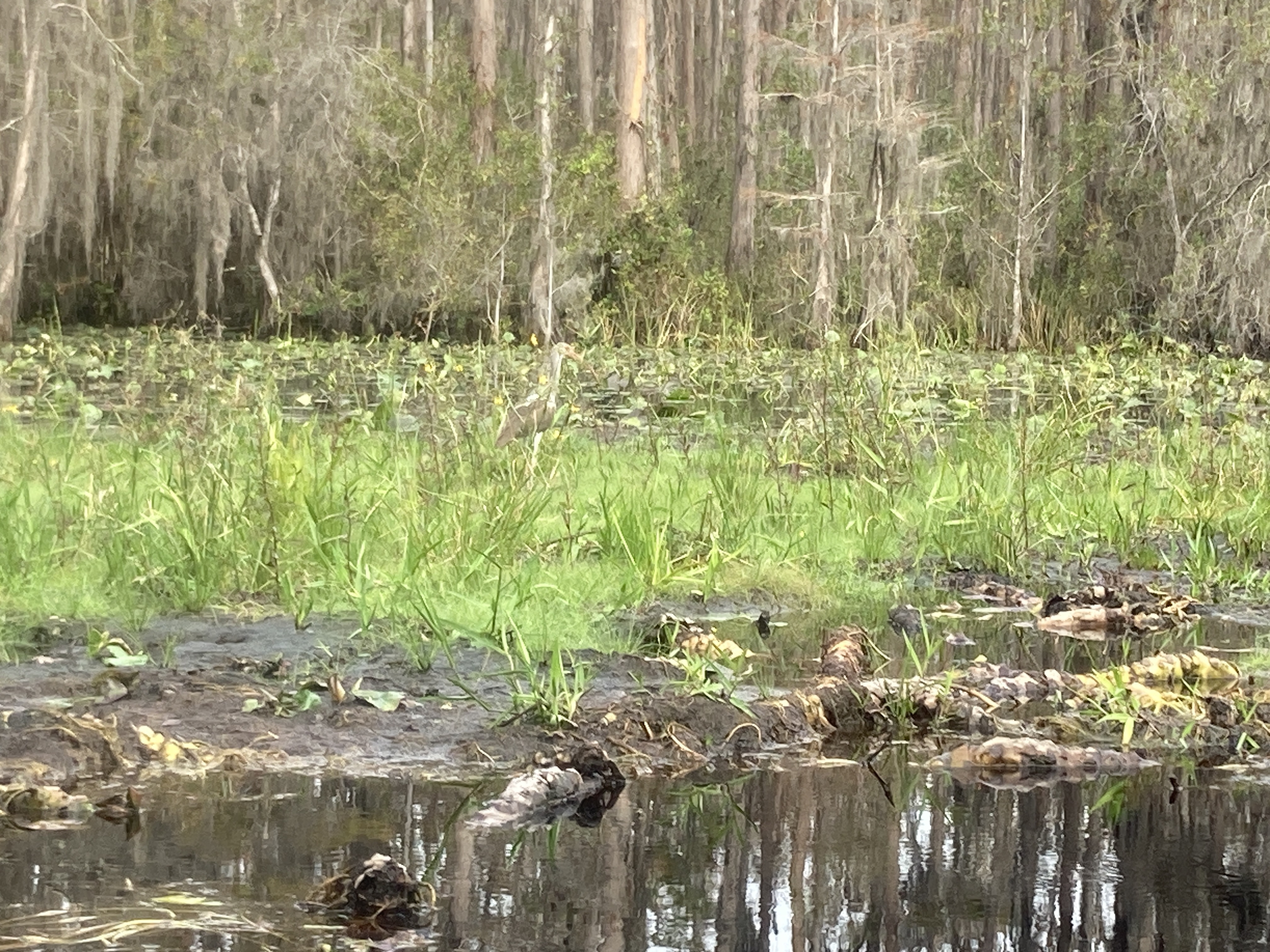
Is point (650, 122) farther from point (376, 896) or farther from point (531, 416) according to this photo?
point (376, 896)

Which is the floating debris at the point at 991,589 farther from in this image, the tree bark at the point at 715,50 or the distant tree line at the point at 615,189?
the tree bark at the point at 715,50

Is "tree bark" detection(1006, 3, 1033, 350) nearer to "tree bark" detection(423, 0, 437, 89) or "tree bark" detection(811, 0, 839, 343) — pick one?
"tree bark" detection(811, 0, 839, 343)

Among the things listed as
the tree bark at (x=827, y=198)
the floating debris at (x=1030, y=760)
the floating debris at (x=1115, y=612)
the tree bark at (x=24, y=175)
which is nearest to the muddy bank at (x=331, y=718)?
the floating debris at (x=1030, y=760)

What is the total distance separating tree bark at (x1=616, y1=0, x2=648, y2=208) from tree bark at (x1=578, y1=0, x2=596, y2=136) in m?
6.55

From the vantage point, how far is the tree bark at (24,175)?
1998cm

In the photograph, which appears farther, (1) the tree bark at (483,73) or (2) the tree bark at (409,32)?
(2) the tree bark at (409,32)

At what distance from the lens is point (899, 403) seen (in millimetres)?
9398

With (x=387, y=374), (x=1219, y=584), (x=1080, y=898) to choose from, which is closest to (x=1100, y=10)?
(x=387, y=374)

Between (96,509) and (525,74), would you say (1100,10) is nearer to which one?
(525,74)

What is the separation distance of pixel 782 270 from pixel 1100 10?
5.74 metres

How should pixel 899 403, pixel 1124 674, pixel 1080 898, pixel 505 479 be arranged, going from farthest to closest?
pixel 899 403
pixel 505 479
pixel 1124 674
pixel 1080 898

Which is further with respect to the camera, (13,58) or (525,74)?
(525,74)

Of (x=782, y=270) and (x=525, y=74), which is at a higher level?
(x=525, y=74)

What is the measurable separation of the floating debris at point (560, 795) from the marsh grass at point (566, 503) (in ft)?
1.94
